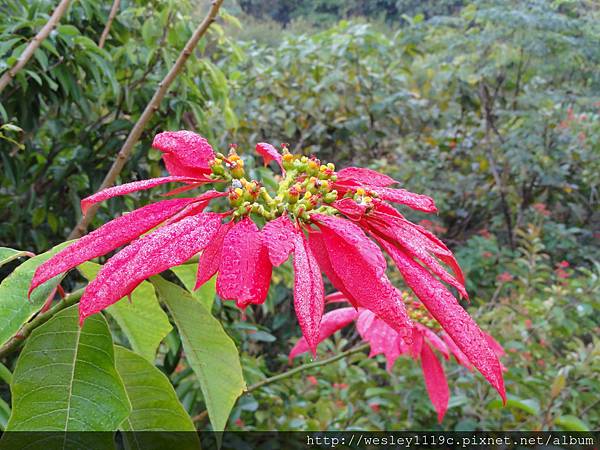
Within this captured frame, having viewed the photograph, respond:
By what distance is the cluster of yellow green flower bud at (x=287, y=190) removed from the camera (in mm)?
375

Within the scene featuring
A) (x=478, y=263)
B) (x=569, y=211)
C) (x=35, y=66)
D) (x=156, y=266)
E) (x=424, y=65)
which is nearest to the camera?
(x=156, y=266)

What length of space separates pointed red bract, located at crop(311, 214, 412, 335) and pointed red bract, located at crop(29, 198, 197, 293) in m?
0.10

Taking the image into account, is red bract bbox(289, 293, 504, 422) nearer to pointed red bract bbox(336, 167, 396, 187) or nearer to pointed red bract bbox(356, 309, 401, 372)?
pointed red bract bbox(356, 309, 401, 372)

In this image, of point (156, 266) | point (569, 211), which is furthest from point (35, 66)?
point (569, 211)

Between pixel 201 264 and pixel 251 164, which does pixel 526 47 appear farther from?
pixel 201 264

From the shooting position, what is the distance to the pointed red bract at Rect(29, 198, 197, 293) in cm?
30

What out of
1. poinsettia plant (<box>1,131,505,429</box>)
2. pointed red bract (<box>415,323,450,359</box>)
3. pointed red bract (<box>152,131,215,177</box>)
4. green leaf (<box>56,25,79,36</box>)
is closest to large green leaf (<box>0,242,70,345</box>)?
poinsettia plant (<box>1,131,505,429</box>)

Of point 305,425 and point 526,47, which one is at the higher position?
point 526,47

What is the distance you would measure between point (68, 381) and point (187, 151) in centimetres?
17

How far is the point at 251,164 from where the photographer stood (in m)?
1.17

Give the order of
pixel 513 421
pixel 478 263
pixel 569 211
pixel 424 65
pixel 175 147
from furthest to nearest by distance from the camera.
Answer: pixel 569 211, pixel 424 65, pixel 478 263, pixel 513 421, pixel 175 147

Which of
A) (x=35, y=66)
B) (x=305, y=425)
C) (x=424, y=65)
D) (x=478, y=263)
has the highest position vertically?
(x=35, y=66)

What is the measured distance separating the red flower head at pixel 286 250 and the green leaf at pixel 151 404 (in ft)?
0.35

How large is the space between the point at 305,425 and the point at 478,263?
5.49ft
